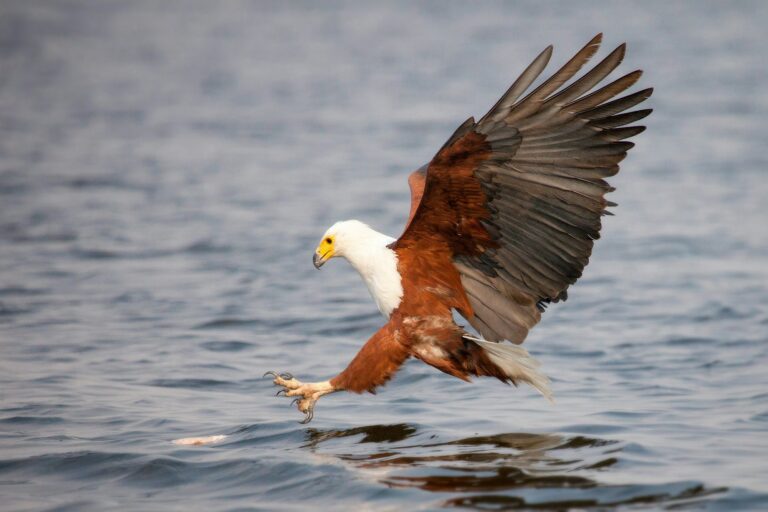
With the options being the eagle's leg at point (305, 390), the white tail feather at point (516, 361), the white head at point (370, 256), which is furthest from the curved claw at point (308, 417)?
the white tail feather at point (516, 361)

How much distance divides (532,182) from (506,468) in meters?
1.33

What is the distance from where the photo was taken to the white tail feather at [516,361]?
5.91 meters

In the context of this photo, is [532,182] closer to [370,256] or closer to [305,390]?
[370,256]

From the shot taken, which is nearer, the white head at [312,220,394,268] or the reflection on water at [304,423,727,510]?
the reflection on water at [304,423,727,510]

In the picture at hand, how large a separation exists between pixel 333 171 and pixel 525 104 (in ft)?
28.7

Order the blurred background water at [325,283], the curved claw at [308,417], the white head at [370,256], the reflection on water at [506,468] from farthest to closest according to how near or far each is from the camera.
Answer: the curved claw at [308,417]
the white head at [370,256]
the blurred background water at [325,283]
the reflection on water at [506,468]

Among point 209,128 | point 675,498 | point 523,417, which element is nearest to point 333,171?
point 209,128

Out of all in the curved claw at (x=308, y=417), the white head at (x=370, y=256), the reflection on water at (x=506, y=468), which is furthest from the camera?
the curved claw at (x=308, y=417)

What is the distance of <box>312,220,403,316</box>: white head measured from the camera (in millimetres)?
6082

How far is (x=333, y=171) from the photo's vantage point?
46.3 feet

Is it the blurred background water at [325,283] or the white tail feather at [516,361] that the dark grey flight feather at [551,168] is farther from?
the blurred background water at [325,283]

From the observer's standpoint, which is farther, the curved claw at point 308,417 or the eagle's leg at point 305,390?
the curved claw at point 308,417

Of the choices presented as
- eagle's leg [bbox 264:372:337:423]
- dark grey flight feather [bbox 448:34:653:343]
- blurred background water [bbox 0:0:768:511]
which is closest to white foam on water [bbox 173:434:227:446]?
blurred background water [bbox 0:0:768:511]

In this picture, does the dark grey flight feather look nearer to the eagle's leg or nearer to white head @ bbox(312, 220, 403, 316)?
white head @ bbox(312, 220, 403, 316)
